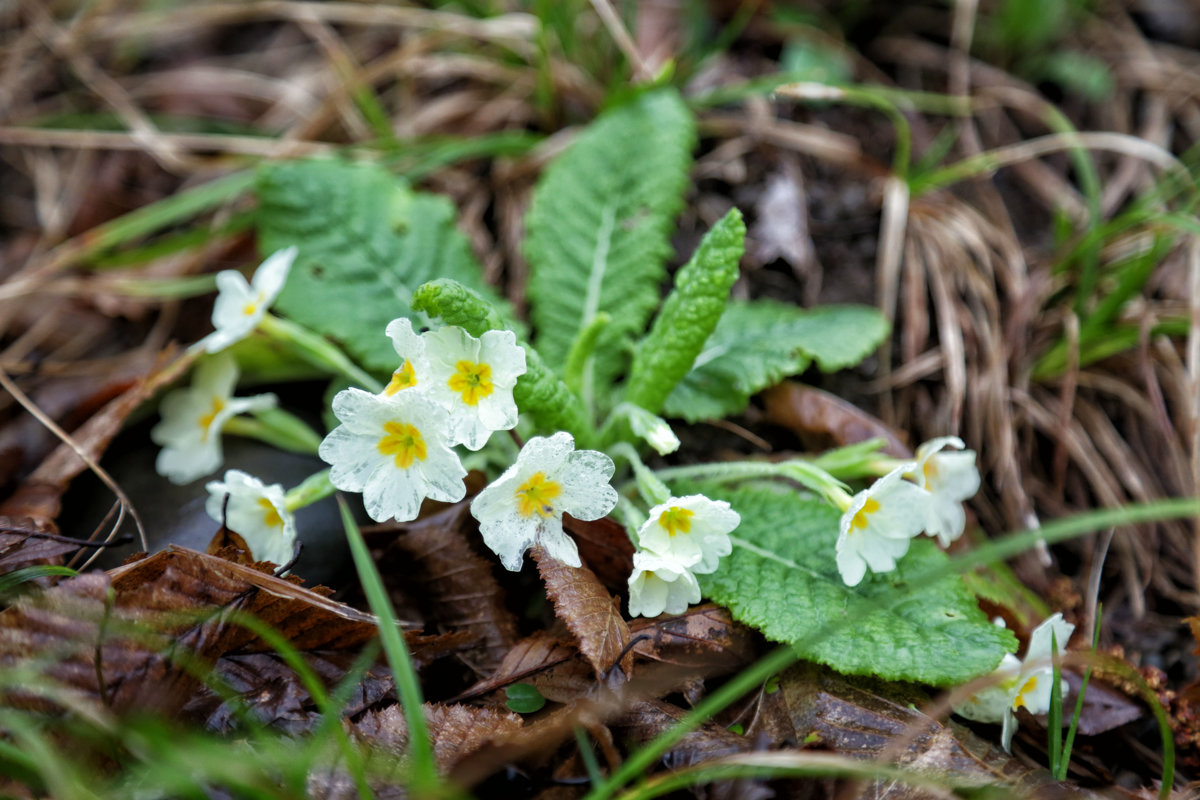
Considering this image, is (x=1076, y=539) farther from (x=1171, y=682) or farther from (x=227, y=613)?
(x=227, y=613)

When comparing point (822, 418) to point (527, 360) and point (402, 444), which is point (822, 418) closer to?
point (527, 360)

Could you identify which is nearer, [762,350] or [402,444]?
[402,444]

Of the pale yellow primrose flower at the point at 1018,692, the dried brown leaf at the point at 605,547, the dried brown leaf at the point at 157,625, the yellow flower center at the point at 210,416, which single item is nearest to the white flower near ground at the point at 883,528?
the pale yellow primrose flower at the point at 1018,692

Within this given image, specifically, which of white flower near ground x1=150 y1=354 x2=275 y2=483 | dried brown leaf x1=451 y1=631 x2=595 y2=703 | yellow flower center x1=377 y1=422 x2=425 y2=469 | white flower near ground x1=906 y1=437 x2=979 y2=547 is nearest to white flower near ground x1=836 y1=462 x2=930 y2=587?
white flower near ground x1=906 y1=437 x2=979 y2=547

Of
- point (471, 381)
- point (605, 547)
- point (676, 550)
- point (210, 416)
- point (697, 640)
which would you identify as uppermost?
point (471, 381)

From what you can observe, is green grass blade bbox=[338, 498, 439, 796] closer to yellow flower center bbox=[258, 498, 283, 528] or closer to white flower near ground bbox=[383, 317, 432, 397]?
white flower near ground bbox=[383, 317, 432, 397]

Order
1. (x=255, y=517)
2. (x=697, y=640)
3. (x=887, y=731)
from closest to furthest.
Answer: (x=887, y=731) → (x=697, y=640) → (x=255, y=517)

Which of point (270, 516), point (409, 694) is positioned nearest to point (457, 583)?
point (270, 516)
